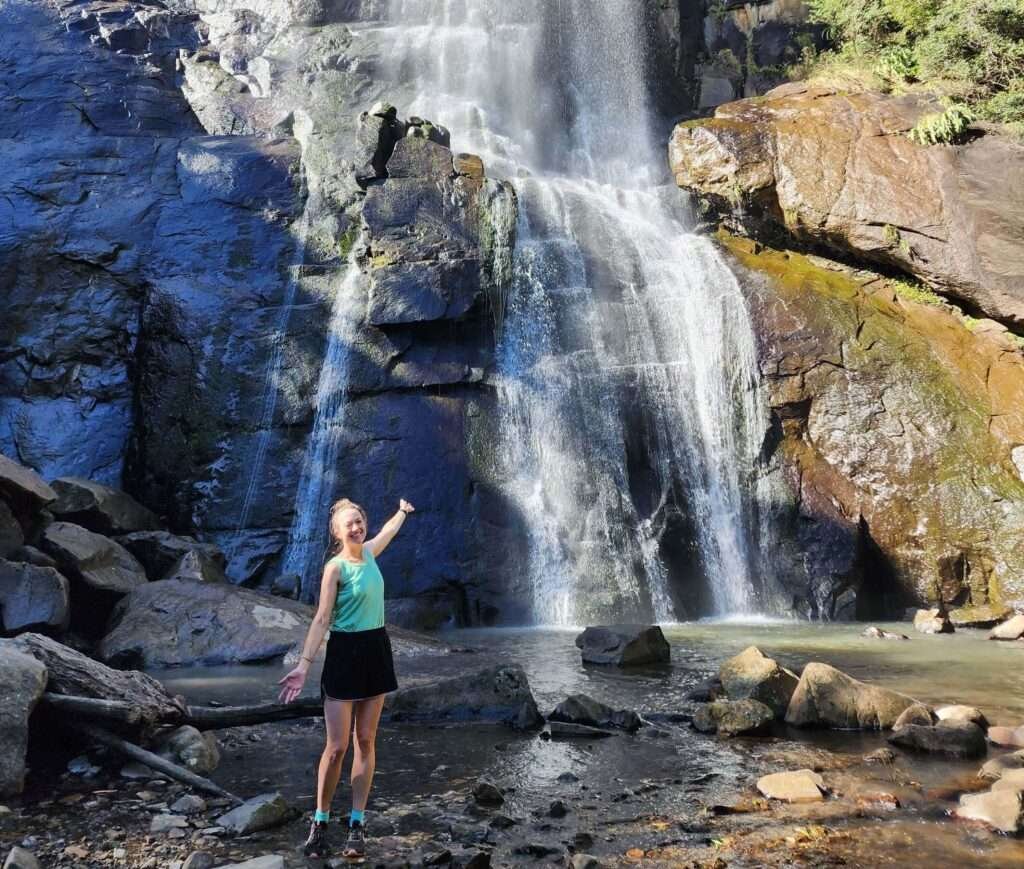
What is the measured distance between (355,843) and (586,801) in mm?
1520

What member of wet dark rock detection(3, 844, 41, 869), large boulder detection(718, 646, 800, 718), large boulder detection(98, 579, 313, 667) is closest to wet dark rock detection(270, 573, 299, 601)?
large boulder detection(98, 579, 313, 667)

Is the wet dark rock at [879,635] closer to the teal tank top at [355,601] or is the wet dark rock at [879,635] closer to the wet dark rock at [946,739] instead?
the wet dark rock at [946,739]

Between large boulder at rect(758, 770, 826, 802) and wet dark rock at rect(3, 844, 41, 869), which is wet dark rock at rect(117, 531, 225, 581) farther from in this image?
large boulder at rect(758, 770, 826, 802)

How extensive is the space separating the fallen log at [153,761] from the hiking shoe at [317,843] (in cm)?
90

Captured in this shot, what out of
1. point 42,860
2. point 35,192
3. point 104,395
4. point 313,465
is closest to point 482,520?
point 313,465

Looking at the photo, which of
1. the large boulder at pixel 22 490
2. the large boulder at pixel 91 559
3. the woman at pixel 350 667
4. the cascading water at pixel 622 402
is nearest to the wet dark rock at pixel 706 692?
the woman at pixel 350 667

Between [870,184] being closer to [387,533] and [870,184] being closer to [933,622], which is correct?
[933,622]

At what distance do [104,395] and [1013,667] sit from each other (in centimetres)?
1593

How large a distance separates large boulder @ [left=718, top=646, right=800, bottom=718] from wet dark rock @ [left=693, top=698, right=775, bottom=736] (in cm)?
36

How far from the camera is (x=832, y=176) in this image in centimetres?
1828

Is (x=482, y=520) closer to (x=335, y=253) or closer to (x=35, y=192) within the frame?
(x=335, y=253)

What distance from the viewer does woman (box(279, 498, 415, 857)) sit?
462 cm

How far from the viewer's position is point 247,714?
21.9ft

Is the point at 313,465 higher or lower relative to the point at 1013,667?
higher
